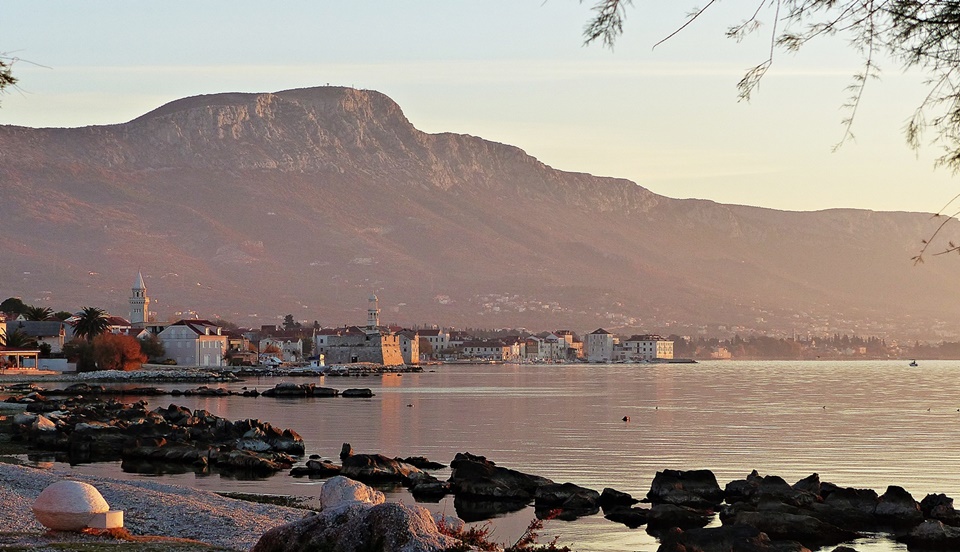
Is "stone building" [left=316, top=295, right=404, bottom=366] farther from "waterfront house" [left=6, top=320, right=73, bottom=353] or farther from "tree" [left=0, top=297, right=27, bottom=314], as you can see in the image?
"waterfront house" [left=6, top=320, right=73, bottom=353]

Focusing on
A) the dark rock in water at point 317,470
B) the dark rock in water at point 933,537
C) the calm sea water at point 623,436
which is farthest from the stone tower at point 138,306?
the dark rock in water at point 933,537

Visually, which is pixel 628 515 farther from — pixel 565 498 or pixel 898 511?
pixel 898 511

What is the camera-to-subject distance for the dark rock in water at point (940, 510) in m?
26.8

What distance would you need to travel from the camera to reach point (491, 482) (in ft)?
105

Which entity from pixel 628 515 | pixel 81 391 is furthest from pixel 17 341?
pixel 628 515

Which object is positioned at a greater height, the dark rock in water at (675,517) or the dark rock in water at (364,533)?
the dark rock in water at (364,533)

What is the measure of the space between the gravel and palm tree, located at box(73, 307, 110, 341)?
302ft

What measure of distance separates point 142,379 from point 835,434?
7333 cm

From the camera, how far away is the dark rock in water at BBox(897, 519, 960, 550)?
24852 mm

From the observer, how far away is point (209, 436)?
4603cm

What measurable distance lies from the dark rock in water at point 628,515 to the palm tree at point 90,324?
313 feet

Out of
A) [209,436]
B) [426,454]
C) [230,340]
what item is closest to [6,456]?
[209,436]

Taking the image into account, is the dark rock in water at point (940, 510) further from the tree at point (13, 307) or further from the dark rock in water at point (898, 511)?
the tree at point (13, 307)

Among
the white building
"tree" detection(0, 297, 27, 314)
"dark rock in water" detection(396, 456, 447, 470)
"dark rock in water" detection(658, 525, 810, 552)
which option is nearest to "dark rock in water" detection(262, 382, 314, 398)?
the white building
